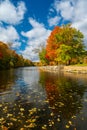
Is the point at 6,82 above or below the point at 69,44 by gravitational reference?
below

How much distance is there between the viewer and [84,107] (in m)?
13.0

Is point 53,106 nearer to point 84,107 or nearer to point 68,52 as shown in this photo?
point 84,107

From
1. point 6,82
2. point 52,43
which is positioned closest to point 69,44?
point 52,43

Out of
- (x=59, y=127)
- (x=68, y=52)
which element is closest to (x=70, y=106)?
(x=59, y=127)

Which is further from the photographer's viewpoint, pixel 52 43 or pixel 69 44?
pixel 52 43

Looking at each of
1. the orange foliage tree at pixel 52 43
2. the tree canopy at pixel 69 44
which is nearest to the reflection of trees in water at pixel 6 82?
the tree canopy at pixel 69 44

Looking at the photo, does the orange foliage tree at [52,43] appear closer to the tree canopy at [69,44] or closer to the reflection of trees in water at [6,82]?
the tree canopy at [69,44]

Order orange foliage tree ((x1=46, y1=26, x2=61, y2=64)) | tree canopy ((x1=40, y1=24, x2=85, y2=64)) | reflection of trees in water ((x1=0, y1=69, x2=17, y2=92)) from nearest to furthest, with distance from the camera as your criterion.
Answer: reflection of trees in water ((x1=0, y1=69, x2=17, y2=92))
tree canopy ((x1=40, y1=24, x2=85, y2=64))
orange foliage tree ((x1=46, y1=26, x2=61, y2=64))

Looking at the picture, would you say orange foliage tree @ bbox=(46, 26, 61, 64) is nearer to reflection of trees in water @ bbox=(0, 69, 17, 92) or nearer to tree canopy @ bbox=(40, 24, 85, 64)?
tree canopy @ bbox=(40, 24, 85, 64)

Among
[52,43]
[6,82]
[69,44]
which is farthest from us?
[52,43]

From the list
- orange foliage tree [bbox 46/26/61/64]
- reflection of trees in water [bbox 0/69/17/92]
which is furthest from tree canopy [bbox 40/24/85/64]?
reflection of trees in water [bbox 0/69/17/92]

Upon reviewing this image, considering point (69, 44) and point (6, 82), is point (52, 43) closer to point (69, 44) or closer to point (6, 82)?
point (69, 44)

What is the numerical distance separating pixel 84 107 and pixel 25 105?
416 centimetres

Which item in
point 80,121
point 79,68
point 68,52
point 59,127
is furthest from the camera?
point 68,52
